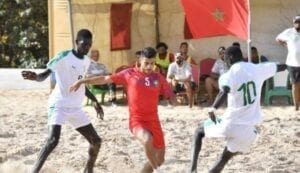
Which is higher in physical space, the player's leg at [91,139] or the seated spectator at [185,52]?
the seated spectator at [185,52]

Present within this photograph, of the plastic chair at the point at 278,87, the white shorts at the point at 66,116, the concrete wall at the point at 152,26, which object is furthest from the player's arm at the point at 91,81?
the concrete wall at the point at 152,26

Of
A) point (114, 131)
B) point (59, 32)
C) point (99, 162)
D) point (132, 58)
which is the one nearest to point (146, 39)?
point (132, 58)

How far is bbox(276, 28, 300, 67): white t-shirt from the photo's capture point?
43.3ft

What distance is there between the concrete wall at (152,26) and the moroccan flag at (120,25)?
0.35 ft

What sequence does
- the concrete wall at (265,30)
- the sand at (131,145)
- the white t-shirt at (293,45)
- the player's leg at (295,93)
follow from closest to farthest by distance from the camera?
the sand at (131,145) < the player's leg at (295,93) < the white t-shirt at (293,45) < the concrete wall at (265,30)

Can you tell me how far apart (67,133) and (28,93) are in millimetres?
5733

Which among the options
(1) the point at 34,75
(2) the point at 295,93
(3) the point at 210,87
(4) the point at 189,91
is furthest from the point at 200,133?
(3) the point at 210,87

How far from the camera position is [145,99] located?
7684mm

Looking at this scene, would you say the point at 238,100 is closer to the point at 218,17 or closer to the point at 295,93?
the point at 218,17

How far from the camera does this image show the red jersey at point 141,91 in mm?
7688

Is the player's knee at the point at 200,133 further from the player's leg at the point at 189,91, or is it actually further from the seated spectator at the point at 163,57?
the seated spectator at the point at 163,57

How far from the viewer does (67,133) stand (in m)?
11.0

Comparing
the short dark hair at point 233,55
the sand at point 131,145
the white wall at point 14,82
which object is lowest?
the sand at point 131,145

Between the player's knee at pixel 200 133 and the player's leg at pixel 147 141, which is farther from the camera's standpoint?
the player's knee at pixel 200 133
